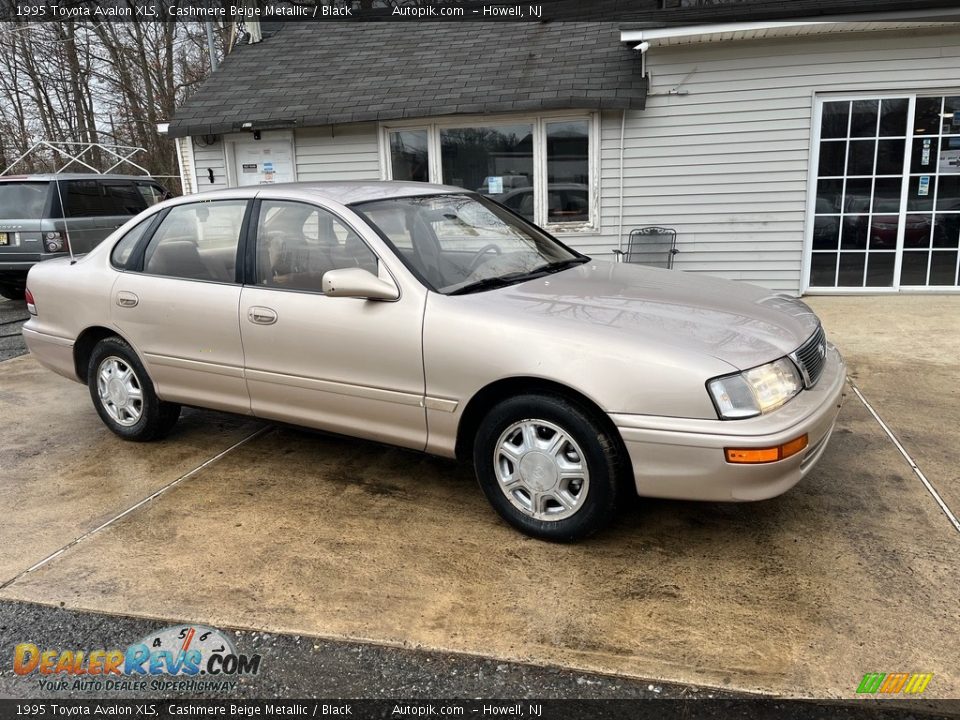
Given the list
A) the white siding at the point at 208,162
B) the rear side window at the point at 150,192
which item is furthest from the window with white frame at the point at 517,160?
the rear side window at the point at 150,192

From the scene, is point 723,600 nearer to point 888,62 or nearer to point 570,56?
point 888,62

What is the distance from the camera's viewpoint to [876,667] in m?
2.51

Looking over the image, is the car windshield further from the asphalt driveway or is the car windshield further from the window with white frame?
the window with white frame

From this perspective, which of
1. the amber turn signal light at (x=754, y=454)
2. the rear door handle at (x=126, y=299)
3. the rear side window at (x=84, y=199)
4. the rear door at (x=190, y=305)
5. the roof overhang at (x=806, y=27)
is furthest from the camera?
the rear side window at (x=84, y=199)

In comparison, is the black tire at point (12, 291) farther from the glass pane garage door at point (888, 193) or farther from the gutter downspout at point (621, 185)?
the glass pane garage door at point (888, 193)

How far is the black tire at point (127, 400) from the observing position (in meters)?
4.57

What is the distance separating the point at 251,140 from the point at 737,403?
933 centimetres

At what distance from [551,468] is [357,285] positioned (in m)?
1.22

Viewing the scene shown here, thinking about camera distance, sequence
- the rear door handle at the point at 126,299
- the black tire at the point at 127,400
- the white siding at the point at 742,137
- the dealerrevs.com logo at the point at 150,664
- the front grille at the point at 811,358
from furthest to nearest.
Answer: the white siding at the point at 742,137, the black tire at the point at 127,400, the rear door handle at the point at 126,299, the front grille at the point at 811,358, the dealerrevs.com logo at the point at 150,664

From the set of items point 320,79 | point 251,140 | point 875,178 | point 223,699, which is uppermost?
point 320,79

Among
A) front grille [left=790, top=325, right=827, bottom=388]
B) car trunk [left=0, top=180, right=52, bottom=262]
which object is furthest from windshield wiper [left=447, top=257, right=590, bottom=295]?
car trunk [left=0, top=180, right=52, bottom=262]

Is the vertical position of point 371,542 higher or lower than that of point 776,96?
lower

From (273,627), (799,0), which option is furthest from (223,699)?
(799,0)

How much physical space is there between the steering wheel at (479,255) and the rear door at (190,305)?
1.27 meters
